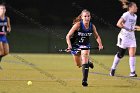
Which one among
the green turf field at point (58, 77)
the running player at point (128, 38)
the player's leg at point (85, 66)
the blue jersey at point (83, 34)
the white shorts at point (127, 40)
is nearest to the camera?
the green turf field at point (58, 77)

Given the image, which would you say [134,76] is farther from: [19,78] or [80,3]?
[80,3]

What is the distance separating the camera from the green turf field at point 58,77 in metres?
11.7

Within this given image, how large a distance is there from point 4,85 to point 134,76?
12.1 feet

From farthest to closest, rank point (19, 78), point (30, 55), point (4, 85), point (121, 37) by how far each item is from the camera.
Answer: point (30, 55)
point (121, 37)
point (19, 78)
point (4, 85)

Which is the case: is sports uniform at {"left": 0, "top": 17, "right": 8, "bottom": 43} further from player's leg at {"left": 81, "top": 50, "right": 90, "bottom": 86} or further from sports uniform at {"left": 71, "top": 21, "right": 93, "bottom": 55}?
player's leg at {"left": 81, "top": 50, "right": 90, "bottom": 86}

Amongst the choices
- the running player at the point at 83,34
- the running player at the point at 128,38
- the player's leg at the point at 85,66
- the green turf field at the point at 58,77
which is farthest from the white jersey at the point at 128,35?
the player's leg at the point at 85,66

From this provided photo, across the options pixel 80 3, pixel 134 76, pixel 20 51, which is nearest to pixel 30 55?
pixel 20 51

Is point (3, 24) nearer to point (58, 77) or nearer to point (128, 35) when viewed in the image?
point (58, 77)

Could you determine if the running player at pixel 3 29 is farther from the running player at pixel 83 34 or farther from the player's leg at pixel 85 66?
the player's leg at pixel 85 66

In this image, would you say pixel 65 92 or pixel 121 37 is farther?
pixel 121 37

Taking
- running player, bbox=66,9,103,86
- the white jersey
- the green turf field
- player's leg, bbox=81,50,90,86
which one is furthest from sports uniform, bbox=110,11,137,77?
player's leg, bbox=81,50,90,86

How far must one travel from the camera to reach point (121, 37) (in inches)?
579

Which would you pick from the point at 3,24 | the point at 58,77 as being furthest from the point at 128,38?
the point at 3,24

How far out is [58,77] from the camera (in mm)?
14195
